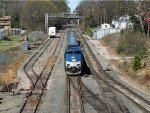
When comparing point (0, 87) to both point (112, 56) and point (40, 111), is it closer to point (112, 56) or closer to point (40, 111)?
point (40, 111)

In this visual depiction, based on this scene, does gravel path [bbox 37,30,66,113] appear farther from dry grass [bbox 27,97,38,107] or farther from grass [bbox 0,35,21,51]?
grass [bbox 0,35,21,51]

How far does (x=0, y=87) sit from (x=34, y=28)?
91.0 metres

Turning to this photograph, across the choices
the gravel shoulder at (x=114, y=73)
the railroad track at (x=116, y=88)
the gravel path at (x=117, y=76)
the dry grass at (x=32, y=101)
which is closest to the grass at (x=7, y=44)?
the gravel shoulder at (x=114, y=73)

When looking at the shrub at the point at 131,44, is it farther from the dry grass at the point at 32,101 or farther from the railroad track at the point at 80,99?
the dry grass at the point at 32,101

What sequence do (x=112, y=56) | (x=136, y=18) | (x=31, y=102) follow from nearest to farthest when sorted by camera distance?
(x=31, y=102), (x=112, y=56), (x=136, y=18)

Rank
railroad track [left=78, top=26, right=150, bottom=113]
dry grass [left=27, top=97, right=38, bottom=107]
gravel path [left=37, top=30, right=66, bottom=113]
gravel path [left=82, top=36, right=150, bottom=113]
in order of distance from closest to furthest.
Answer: gravel path [left=37, top=30, right=66, bottom=113] < railroad track [left=78, top=26, right=150, bottom=113] < dry grass [left=27, top=97, right=38, bottom=107] < gravel path [left=82, top=36, right=150, bottom=113]

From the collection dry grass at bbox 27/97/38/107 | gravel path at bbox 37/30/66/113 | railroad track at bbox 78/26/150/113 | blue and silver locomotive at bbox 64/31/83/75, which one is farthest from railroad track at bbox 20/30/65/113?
railroad track at bbox 78/26/150/113

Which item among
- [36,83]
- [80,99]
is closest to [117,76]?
[36,83]

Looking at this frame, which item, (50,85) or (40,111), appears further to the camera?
(50,85)

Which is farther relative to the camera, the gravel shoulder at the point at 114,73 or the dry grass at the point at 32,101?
the gravel shoulder at the point at 114,73

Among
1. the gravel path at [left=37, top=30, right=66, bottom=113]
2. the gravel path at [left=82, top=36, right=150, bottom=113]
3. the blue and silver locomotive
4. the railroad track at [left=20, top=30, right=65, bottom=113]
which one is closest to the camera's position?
the gravel path at [left=37, top=30, right=66, bottom=113]

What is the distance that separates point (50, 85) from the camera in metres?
30.8

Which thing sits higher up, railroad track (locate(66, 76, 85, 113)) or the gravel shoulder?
railroad track (locate(66, 76, 85, 113))

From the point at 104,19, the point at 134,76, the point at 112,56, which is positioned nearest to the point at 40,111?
the point at 134,76
